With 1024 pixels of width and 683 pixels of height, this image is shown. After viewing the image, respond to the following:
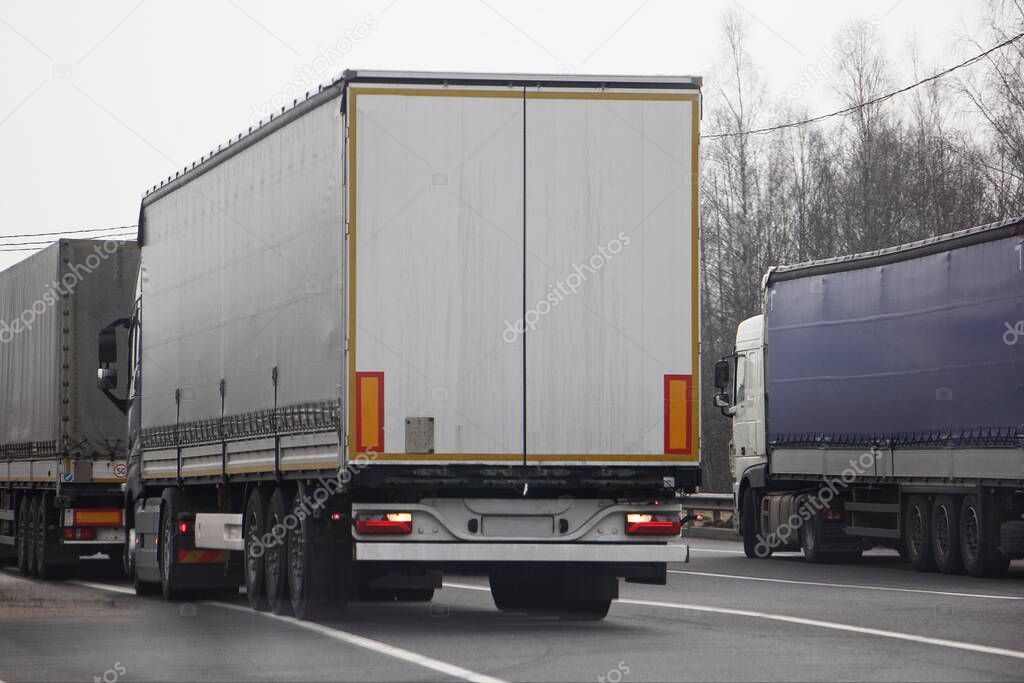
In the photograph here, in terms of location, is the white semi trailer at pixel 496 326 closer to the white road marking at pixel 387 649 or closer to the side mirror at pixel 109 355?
the white road marking at pixel 387 649

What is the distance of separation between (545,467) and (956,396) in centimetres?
870

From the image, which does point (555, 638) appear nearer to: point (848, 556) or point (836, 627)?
point (836, 627)

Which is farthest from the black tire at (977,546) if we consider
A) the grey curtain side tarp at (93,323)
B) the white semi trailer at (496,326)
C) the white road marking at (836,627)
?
the grey curtain side tarp at (93,323)

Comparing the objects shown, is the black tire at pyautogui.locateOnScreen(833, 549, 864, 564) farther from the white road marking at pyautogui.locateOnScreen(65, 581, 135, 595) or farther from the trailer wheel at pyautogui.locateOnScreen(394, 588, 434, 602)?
the white road marking at pyautogui.locateOnScreen(65, 581, 135, 595)

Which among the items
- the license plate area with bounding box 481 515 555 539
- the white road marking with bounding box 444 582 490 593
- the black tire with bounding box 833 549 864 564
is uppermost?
the license plate area with bounding box 481 515 555 539

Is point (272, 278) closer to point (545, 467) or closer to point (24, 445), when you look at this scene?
point (545, 467)

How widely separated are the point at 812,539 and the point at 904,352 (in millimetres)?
3770

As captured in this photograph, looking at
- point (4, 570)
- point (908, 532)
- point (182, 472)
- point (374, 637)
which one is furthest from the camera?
point (4, 570)

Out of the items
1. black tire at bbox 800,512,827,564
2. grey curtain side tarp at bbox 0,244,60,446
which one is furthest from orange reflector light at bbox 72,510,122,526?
black tire at bbox 800,512,827,564

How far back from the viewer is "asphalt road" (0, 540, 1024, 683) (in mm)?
11547

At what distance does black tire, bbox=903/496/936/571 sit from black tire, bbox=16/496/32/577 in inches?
429

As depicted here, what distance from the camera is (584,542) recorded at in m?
14.2

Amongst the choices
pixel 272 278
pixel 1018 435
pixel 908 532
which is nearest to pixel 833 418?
pixel 908 532

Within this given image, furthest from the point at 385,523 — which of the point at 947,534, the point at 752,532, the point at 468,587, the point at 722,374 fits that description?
the point at 752,532
